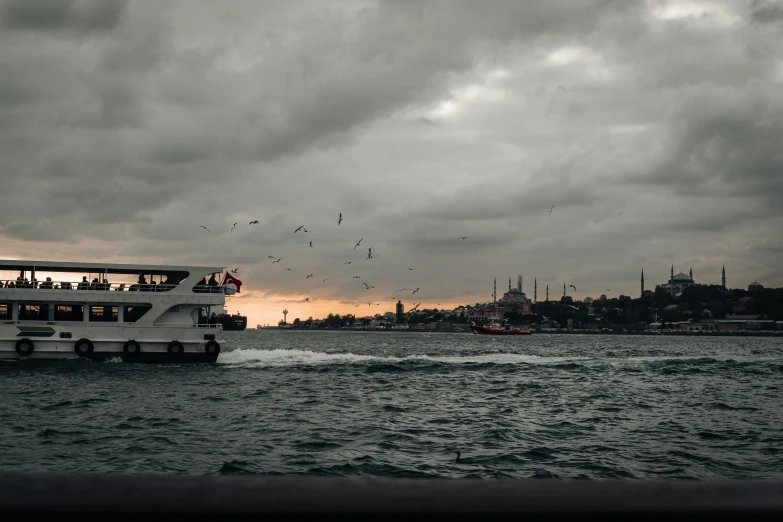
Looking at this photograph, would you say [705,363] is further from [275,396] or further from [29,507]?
[29,507]

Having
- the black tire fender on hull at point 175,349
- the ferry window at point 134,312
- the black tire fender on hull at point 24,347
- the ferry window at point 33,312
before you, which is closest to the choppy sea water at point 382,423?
the black tire fender on hull at point 24,347

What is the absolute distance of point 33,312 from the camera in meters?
42.3

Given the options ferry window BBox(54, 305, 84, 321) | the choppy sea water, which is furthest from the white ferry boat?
the choppy sea water

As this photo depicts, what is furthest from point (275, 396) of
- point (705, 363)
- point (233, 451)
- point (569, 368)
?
point (705, 363)

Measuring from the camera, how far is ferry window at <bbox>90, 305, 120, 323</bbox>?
4309 centimetres

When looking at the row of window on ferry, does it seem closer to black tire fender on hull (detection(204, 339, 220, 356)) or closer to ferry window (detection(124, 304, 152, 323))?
ferry window (detection(124, 304, 152, 323))

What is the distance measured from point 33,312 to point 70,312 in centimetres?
216

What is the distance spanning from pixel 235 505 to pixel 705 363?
2461 inches

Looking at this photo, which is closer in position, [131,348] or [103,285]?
[131,348]

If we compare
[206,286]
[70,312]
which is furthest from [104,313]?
[206,286]

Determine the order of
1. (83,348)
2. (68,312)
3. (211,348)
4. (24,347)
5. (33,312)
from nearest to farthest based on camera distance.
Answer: (24,347) → (83,348) → (33,312) → (68,312) → (211,348)

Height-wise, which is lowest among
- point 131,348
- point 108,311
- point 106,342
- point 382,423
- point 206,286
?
point 382,423

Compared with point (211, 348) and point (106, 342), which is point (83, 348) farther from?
point (211, 348)

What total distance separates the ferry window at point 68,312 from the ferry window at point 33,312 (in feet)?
2.03
